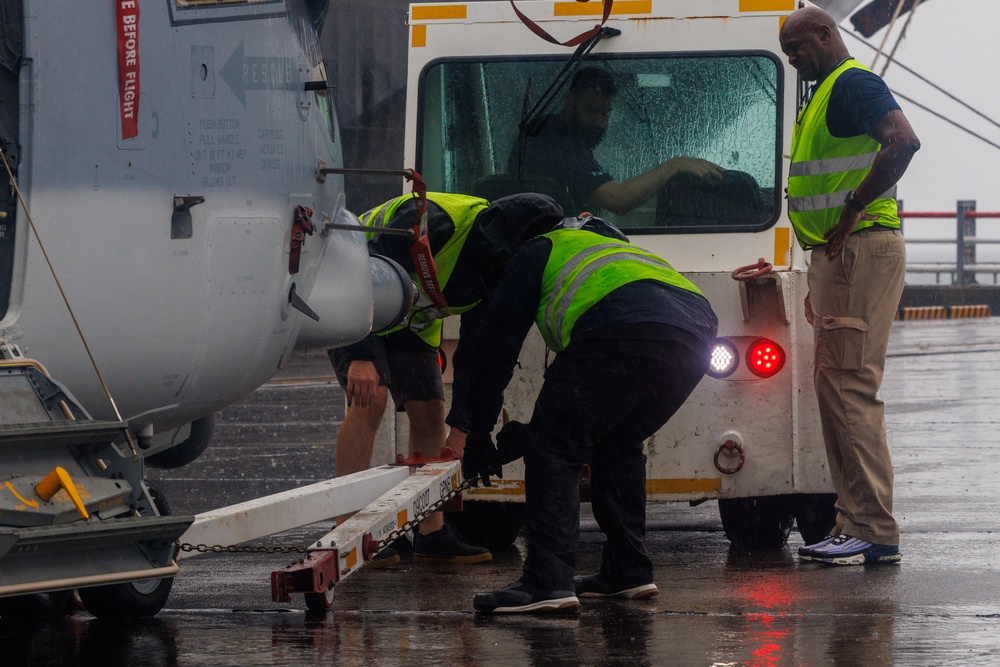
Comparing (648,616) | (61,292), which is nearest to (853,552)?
(648,616)

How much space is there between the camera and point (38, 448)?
147 inches

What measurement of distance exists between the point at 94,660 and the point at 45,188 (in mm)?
1335

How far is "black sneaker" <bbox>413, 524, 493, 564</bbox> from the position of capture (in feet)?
20.9

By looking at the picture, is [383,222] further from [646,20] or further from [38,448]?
[38,448]

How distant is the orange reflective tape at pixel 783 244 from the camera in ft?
21.8

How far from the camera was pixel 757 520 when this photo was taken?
21.9 ft

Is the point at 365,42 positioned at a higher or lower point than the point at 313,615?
higher

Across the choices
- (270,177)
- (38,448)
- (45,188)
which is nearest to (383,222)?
(270,177)

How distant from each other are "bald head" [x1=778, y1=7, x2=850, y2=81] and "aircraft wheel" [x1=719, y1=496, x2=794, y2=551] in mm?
1743

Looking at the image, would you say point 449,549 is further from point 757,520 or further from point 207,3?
point 207,3

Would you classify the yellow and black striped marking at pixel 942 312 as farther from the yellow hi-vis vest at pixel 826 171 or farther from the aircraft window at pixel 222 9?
the aircraft window at pixel 222 9

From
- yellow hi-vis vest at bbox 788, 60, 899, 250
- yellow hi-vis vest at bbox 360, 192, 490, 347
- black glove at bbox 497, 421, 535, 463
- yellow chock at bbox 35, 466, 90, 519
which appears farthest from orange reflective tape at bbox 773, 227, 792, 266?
yellow chock at bbox 35, 466, 90, 519

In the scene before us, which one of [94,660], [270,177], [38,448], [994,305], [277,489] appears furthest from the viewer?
[994,305]

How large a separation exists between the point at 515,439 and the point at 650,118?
7.15 feet
